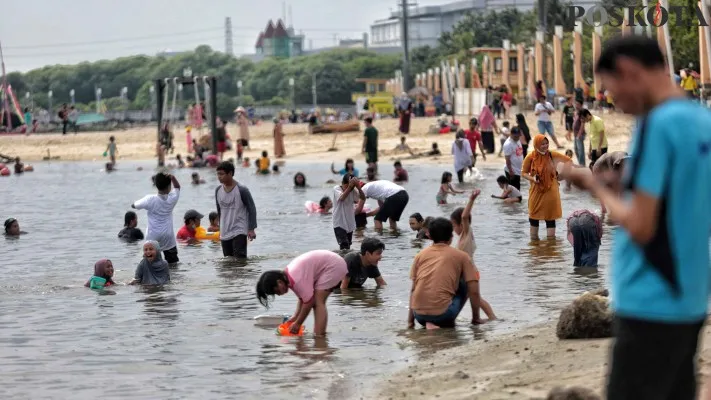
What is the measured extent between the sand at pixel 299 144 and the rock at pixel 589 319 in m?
27.6

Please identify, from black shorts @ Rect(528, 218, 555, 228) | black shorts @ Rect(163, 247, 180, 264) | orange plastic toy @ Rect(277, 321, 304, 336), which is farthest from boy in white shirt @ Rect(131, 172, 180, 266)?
black shorts @ Rect(528, 218, 555, 228)

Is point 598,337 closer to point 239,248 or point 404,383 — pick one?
point 404,383

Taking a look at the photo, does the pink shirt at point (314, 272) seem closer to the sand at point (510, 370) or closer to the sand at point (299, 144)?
the sand at point (510, 370)

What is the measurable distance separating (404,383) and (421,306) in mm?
1976

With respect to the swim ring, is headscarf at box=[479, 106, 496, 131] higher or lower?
higher

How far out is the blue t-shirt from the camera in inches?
147

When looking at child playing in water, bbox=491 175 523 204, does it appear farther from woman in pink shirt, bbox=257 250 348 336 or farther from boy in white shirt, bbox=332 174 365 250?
woman in pink shirt, bbox=257 250 348 336

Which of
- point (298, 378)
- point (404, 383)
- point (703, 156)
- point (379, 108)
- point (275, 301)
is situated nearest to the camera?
point (703, 156)

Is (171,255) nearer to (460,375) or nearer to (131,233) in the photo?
(131,233)

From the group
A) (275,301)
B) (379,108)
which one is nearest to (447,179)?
(275,301)

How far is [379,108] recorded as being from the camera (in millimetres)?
94250

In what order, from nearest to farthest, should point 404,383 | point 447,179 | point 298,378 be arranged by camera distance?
1. point 404,383
2. point 298,378
3. point 447,179

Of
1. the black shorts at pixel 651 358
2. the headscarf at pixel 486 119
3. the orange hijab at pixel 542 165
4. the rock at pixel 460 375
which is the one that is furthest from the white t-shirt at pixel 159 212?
the headscarf at pixel 486 119

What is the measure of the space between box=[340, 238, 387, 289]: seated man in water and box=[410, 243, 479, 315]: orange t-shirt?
1218 mm
